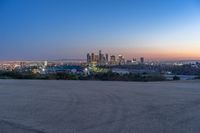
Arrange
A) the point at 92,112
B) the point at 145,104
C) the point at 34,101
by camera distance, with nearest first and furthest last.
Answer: the point at 92,112, the point at 145,104, the point at 34,101

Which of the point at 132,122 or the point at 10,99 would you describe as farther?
the point at 10,99

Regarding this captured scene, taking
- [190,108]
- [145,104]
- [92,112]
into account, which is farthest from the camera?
[145,104]

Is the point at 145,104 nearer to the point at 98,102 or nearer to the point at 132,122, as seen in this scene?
the point at 98,102

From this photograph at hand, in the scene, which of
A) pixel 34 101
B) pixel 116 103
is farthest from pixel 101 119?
pixel 34 101

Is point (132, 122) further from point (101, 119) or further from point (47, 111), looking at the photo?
point (47, 111)

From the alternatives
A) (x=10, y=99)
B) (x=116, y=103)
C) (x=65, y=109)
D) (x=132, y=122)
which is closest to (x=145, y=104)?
(x=116, y=103)

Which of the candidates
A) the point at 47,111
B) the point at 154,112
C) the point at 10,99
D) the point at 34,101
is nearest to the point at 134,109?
the point at 154,112

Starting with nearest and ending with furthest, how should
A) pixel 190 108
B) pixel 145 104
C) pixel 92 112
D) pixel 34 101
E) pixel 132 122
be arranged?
pixel 132 122 < pixel 92 112 < pixel 190 108 < pixel 145 104 < pixel 34 101

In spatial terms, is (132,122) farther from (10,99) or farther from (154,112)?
(10,99)

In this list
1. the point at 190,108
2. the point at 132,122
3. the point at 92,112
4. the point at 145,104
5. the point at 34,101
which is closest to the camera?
the point at 132,122

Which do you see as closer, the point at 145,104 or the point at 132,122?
the point at 132,122
